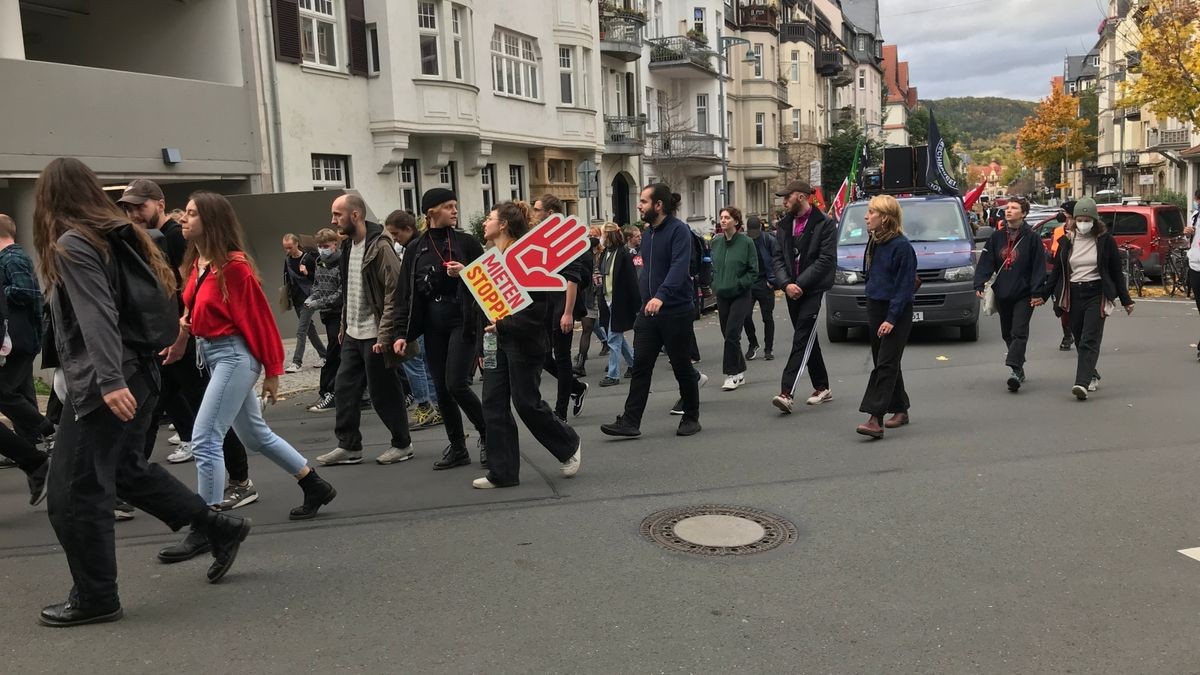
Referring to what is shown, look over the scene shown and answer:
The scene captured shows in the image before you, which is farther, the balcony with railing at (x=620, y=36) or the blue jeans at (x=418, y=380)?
the balcony with railing at (x=620, y=36)

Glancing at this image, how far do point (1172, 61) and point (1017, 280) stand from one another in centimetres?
1473

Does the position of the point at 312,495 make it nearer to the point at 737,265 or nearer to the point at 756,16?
the point at 737,265

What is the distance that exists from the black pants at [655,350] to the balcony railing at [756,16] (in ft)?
136

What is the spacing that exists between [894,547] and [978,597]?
2.22 ft

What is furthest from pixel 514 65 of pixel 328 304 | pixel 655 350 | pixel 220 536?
pixel 220 536

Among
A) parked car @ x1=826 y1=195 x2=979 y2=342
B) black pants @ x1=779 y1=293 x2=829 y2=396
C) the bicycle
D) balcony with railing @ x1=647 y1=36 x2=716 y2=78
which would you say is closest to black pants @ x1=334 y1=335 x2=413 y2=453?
black pants @ x1=779 y1=293 x2=829 y2=396

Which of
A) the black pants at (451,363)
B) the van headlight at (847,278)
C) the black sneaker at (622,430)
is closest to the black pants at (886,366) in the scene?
the black sneaker at (622,430)

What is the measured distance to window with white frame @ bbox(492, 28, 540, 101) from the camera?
2294 cm

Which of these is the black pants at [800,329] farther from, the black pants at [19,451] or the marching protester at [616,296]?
the black pants at [19,451]

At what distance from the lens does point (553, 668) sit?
11.7ft

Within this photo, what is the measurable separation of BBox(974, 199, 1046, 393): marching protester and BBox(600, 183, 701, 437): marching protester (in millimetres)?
3484

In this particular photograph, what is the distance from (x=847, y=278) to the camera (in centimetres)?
1270

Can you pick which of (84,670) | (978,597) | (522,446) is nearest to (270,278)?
(522,446)

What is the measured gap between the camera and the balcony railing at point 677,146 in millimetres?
34500
